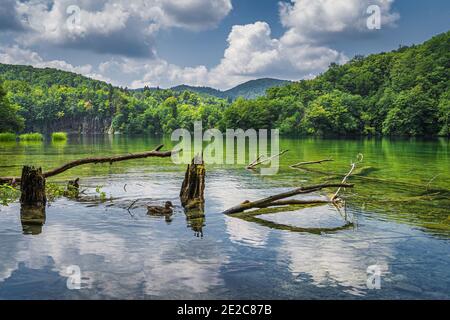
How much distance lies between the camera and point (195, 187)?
17188mm

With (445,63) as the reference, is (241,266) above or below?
below

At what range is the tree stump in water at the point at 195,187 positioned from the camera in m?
16.7

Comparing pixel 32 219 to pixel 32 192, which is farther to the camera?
pixel 32 192

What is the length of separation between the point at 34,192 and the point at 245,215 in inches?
307

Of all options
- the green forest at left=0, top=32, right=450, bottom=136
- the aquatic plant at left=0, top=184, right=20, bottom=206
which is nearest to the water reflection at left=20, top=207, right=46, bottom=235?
the aquatic plant at left=0, top=184, right=20, bottom=206

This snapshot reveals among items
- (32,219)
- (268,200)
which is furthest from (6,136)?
(268,200)

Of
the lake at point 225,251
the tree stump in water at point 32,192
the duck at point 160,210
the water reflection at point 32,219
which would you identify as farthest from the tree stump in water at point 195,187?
the tree stump in water at point 32,192

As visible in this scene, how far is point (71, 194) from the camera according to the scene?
19422 mm

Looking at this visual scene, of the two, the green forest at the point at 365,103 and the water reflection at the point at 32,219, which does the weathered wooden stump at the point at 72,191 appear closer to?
the water reflection at the point at 32,219

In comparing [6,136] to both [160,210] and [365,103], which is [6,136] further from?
[365,103]

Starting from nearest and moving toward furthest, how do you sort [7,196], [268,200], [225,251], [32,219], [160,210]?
1. [225,251]
2. [32,219]
3. [268,200]
4. [160,210]
5. [7,196]

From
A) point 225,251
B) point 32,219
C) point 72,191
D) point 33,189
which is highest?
point 33,189
